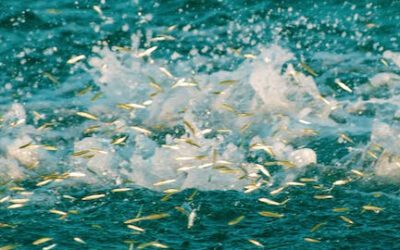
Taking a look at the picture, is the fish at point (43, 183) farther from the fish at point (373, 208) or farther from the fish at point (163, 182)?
the fish at point (373, 208)

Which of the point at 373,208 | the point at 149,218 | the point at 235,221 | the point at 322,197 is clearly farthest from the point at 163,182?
the point at 373,208

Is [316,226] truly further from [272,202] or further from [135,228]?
[135,228]

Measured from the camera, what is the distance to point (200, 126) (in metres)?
8.75

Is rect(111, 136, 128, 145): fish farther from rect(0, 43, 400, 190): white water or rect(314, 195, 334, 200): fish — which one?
rect(314, 195, 334, 200): fish

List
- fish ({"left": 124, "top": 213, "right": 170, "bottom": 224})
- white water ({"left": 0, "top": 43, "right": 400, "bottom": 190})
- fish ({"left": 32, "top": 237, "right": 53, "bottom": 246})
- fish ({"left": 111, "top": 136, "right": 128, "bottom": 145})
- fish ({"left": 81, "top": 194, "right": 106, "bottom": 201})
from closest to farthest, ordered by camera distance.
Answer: fish ({"left": 32, "top": 237, "right": 53, "bottom": 246}) < fish ({"left": 124, "top": 213, "right": 170, "bottom": 224}) < fish ({"left": 81, "top": 194, "right": 106, "bottom": 201}) < white water ({"left": 0, "top": 43, "right": 400, "bottom": 190}) < fish ({"left": 111, "top": 136, "right": 128, "bottom": 145})

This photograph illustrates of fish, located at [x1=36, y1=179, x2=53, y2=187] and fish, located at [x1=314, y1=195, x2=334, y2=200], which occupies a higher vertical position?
fish, located at [x1=314, y1=195, x2=334, y2=200]

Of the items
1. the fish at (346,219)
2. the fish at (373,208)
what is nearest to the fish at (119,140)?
the fish at (346,219)

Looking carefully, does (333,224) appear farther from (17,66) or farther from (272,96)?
(17,66)

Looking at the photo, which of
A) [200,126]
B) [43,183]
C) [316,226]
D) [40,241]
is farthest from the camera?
[200,126]

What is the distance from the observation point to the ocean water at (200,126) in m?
6.43

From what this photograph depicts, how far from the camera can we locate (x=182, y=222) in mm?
6445

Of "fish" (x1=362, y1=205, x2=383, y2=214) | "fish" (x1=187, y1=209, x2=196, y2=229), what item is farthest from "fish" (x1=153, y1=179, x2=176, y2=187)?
"fish" (x1=362, y1=205, x2=383, y2=214)

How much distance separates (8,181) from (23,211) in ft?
2.42

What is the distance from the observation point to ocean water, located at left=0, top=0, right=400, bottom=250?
643 cm
